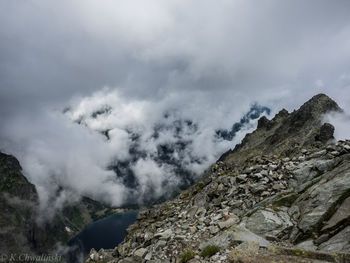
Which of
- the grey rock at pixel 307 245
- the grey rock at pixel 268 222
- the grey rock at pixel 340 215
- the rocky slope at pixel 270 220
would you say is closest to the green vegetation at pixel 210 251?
the rocky slope at pixel 270 220

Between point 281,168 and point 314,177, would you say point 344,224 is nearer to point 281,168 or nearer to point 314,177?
point 314,177

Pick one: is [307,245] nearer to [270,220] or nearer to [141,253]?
[270,220]

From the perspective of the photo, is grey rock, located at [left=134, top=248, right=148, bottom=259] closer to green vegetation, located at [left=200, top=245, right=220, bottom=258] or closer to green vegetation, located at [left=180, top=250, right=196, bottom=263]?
green vegetation, located at [left=180, top=250, right=196, bottom=263]

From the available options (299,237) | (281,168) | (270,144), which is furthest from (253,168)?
(270,144)

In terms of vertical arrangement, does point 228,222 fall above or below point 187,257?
above

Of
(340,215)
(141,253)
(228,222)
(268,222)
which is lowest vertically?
(340,215)

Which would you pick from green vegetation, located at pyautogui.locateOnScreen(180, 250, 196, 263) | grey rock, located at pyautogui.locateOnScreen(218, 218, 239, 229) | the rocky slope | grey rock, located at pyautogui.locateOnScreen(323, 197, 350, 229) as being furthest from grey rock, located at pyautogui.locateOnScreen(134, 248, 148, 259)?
grey rock, located at pyautogui.locateOnScreen(323, 197, 350, 229)

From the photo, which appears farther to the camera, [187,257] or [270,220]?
[270,220]

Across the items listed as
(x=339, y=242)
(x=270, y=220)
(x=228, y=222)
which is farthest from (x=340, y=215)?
(x=228, y=222)

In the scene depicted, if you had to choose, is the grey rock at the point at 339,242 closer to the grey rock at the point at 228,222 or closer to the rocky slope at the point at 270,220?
the rocky slope at the point at 270,220

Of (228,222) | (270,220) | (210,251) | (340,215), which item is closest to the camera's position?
(340,215)

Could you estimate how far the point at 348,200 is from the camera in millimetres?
12906

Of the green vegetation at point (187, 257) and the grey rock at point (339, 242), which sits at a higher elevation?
the green vegetation at point (187, 257)

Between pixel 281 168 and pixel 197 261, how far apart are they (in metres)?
14.0
